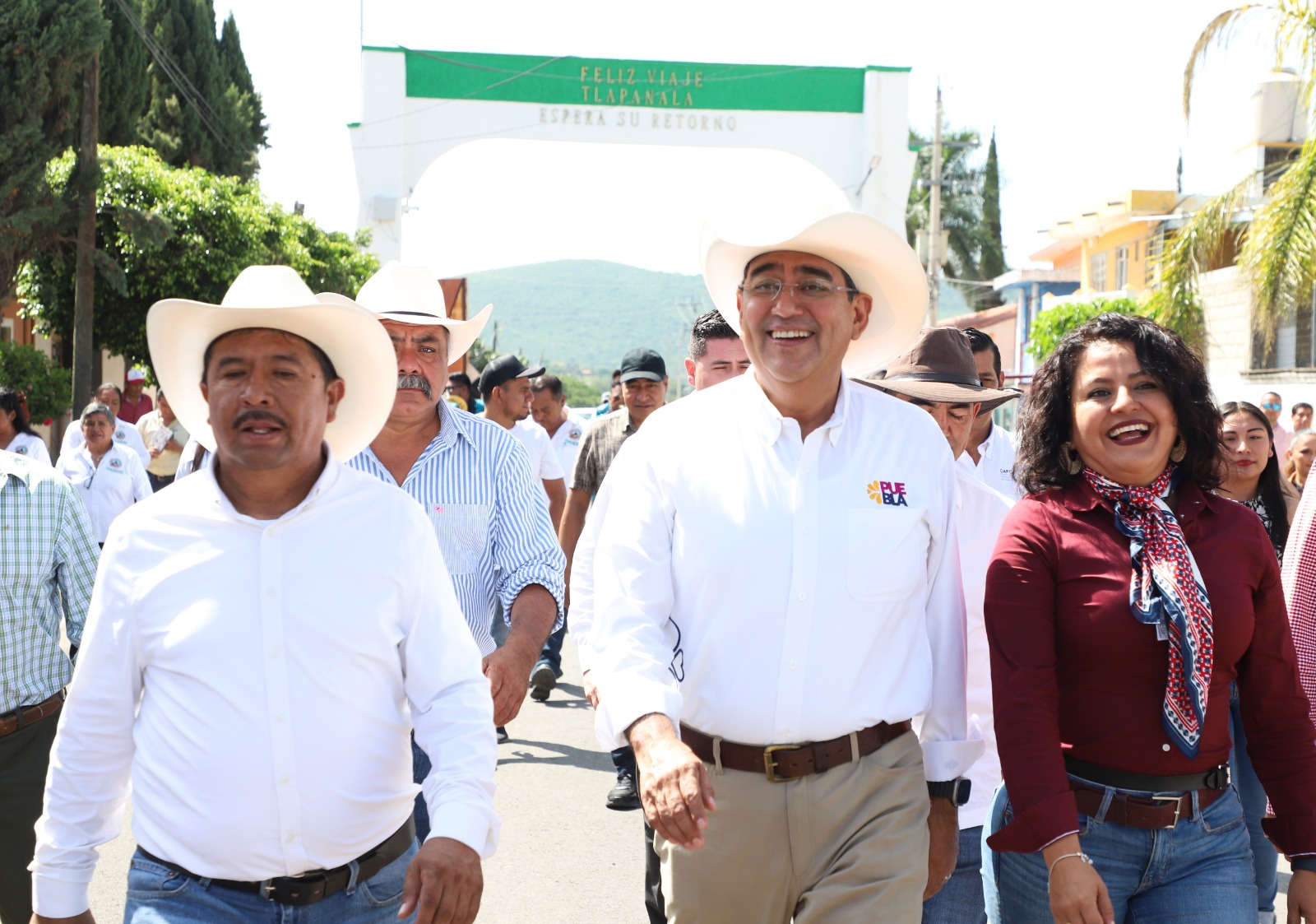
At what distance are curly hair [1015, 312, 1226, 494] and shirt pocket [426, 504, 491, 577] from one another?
5.74 feet

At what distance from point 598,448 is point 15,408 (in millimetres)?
4532

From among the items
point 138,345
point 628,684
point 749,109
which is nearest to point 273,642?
point 628,684

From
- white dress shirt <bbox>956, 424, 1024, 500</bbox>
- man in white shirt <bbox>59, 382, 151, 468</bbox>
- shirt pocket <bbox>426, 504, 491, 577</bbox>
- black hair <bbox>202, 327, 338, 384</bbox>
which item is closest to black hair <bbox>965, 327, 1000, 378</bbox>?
white dress shirt <bbox>956, 424, 1024, 500</bbox>

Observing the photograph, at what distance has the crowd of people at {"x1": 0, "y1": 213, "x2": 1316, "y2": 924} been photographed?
291 cm

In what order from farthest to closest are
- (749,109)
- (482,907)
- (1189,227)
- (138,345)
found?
(749,109) < (138,345) < (1189,227) < (482,907)

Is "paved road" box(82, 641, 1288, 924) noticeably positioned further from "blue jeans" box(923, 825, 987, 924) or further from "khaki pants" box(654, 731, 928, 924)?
"khaki pants" box(654, 731, 928, 924)

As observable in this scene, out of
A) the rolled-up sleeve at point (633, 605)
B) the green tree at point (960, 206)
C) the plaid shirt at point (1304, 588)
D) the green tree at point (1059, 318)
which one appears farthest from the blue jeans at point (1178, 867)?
the green tree at point (960, 206)

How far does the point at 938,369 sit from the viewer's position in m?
4.75

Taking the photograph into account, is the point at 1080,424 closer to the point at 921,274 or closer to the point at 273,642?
the point at 921,274

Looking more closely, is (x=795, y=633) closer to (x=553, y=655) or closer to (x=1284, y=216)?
(x=553, y=655)

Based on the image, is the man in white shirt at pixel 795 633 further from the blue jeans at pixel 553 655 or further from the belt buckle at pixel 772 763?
the blue jeans at pixel 553 655

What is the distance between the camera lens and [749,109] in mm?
34031

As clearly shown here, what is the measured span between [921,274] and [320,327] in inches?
63.6

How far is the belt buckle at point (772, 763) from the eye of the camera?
322cm
